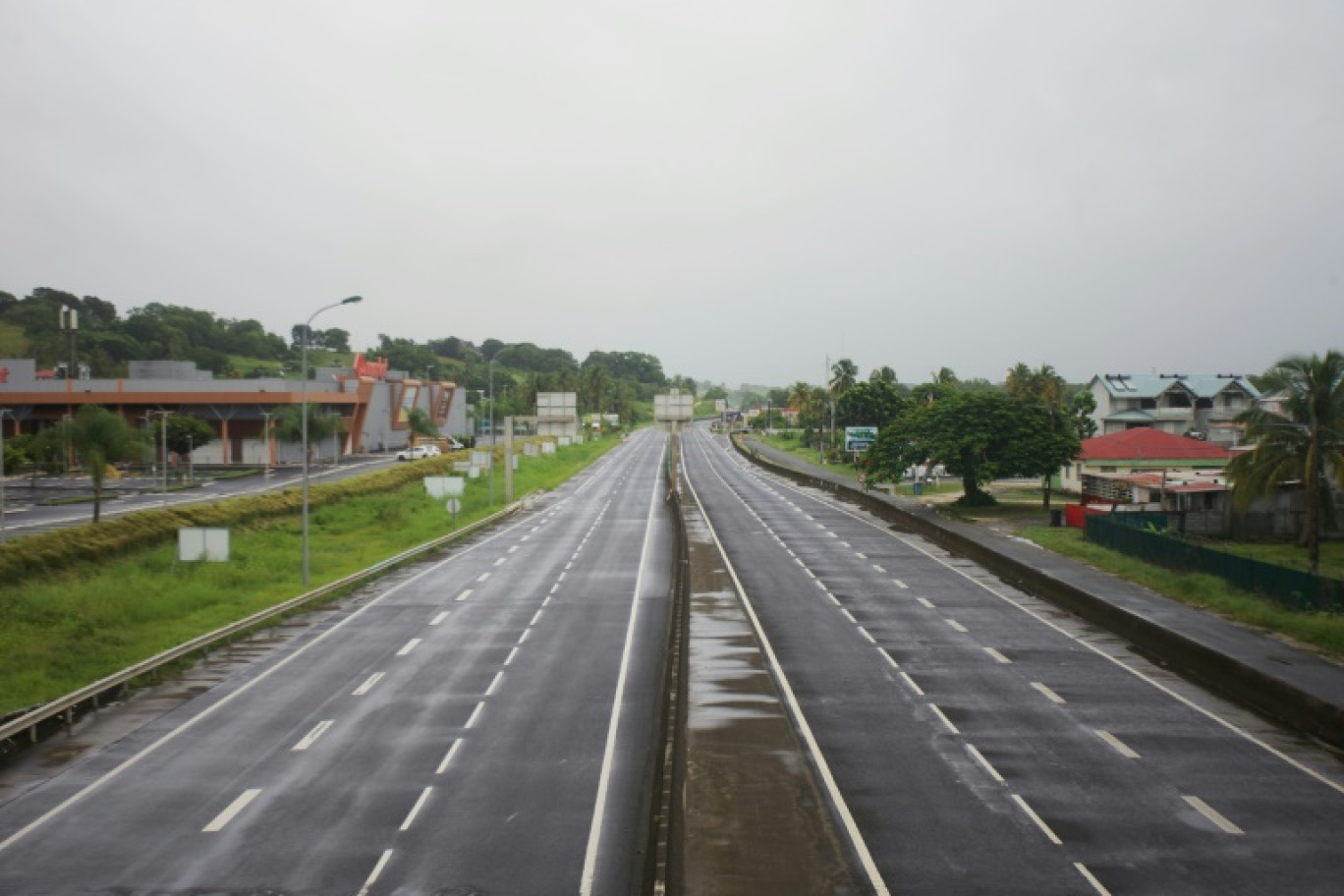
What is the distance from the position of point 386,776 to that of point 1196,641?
1936 centimetres

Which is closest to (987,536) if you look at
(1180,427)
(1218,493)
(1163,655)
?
(1218,493)

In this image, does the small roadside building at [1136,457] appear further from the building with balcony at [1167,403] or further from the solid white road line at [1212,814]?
the solid white road line at [1212,814]

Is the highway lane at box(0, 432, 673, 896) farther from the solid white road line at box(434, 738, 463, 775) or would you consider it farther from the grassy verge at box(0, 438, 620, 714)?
the grassy verge at box(0, 438, 620, 714)

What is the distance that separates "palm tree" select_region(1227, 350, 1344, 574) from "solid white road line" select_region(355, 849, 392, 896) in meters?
37.7

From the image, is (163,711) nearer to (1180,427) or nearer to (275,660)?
(275,660)

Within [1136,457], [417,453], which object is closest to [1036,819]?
[1136,457]

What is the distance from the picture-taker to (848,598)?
3588 cm

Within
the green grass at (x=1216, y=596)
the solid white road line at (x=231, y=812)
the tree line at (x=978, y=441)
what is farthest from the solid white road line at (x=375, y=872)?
the tree line at (x=978, y=441)

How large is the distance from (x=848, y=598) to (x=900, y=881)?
73.4ft

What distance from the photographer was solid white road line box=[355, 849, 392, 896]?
44.5ft

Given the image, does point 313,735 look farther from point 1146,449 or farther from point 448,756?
point 1146,449

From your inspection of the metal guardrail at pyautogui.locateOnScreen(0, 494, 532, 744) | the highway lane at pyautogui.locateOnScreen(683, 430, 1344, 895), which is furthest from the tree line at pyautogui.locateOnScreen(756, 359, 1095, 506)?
the metal guardrail at pyautogui.locateOnScreen(0, 494, 532, 744)

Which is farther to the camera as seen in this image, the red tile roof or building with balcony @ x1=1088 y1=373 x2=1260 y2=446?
building with balcony @ x1=1088 y1=373 x2=1260 y2=446

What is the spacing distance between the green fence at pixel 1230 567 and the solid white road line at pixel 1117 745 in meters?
13.5
